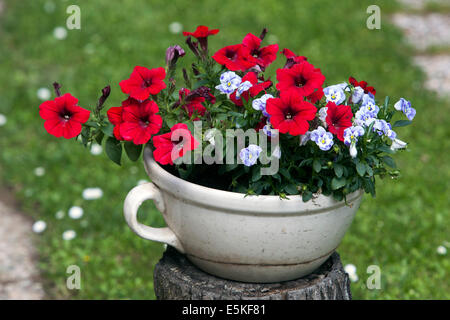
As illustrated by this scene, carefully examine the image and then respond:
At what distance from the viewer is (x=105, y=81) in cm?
429

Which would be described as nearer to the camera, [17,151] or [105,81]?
[17,151]

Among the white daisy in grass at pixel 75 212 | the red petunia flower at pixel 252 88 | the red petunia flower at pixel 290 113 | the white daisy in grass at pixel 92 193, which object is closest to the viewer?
the red petunia flower at pixel 290 113

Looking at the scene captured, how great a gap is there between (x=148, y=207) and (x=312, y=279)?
1.46 m

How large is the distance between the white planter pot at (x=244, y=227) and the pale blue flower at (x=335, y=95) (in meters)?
0.29

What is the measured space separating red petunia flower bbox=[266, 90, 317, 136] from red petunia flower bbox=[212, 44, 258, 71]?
207 mm

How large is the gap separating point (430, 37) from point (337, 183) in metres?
4.18

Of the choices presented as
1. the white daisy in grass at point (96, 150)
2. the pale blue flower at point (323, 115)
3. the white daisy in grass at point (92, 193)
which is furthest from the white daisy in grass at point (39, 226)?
the pale blue flower at point (323, 115)

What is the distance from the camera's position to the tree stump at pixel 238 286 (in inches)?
69.6

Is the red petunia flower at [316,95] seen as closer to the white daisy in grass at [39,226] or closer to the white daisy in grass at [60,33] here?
the white daisy in grass at [39,226]

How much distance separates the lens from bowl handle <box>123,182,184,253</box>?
5.75ft

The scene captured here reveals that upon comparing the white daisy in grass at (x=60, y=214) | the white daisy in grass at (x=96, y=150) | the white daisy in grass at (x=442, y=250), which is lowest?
the white daisy in grass at (x=442, y=250)

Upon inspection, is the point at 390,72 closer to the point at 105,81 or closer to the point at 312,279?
the point at 105,81

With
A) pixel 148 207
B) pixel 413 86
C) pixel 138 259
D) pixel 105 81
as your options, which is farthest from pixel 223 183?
pixel 413 86

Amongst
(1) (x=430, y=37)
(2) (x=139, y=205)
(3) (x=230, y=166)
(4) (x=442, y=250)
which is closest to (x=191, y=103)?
(3) (x=230, y=166)
